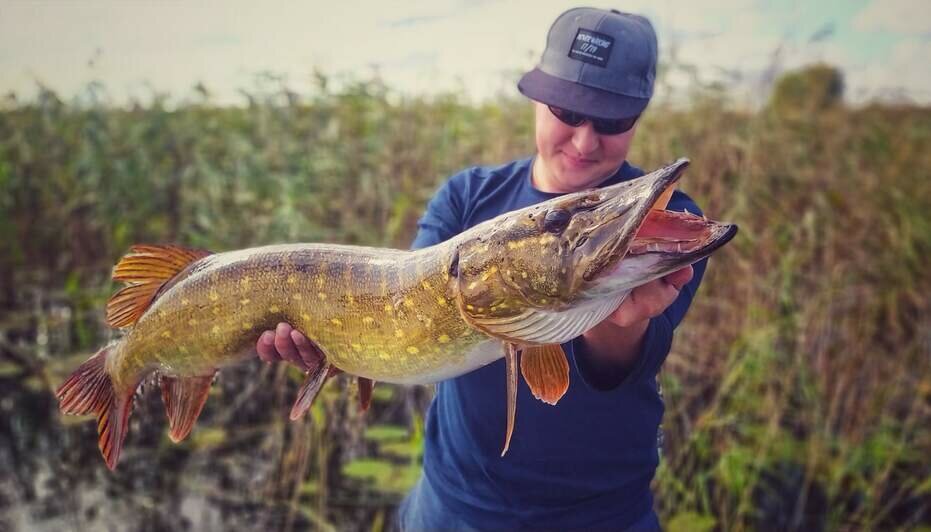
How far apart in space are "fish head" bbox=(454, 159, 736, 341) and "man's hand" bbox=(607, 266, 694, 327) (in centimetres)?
4

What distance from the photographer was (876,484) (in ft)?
9.10

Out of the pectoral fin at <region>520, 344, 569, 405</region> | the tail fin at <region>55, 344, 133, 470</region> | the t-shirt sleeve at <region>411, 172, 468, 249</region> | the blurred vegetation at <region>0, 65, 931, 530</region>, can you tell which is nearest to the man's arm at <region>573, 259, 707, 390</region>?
the pectoral fin at <region>520, 344, 569, 405</region>

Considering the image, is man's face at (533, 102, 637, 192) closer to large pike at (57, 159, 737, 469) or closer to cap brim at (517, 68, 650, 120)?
cap brim at (517, 68, 650, 120)

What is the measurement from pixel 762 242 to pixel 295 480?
7.19 feet

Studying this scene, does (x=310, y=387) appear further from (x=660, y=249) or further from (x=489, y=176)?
(x=660, y=249)

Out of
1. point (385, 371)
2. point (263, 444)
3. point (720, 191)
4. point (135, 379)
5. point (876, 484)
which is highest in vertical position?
point (720, 191)

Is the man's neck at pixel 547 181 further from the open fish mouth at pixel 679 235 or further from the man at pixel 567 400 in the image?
the open fish mouth at pixel 679 235

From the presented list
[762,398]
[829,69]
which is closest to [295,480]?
[762,398]

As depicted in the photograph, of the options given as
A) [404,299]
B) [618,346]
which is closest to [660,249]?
[618,346]

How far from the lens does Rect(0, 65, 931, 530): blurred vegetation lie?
2.96 m

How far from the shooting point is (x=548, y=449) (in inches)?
64.3

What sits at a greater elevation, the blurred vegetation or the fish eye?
the fish eye

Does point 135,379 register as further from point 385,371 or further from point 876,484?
point 876,484

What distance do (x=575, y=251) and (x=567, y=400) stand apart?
1.64ft
